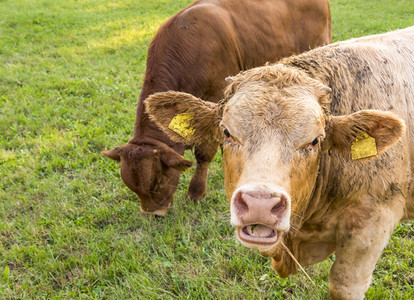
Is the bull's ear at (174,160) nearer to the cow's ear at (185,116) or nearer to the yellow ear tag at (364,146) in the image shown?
the cow's ear at (185,116)

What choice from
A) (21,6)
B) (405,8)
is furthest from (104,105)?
(405,8)

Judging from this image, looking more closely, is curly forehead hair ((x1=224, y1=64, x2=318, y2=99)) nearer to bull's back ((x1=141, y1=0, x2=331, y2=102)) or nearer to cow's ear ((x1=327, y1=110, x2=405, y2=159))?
cow's ear ((x1=327, y1=110, x2=405, y2=159))

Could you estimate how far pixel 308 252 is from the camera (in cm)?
290

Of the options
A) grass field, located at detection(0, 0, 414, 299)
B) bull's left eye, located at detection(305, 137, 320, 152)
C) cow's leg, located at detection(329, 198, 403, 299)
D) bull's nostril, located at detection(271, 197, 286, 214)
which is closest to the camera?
bull's nostril, located at detection(271, 197, 286, 214)

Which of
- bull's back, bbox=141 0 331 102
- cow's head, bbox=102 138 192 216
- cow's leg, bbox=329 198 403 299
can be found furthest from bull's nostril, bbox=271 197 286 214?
bull's back, bbox=141 0 331 102

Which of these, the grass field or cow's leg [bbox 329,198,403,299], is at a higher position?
cow's leg [bbox 329,198,403,299]

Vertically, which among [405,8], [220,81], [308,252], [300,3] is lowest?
[405,8]

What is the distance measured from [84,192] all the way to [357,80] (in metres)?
3.44

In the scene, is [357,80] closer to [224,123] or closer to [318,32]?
[224,123]

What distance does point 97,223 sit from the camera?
4.25 meters

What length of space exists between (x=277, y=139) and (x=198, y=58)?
2901mm

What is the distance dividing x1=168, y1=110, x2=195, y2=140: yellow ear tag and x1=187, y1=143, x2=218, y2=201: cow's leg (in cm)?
190

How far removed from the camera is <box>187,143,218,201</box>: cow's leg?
4615mm

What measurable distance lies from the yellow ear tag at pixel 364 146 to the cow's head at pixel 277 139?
0.02 m
